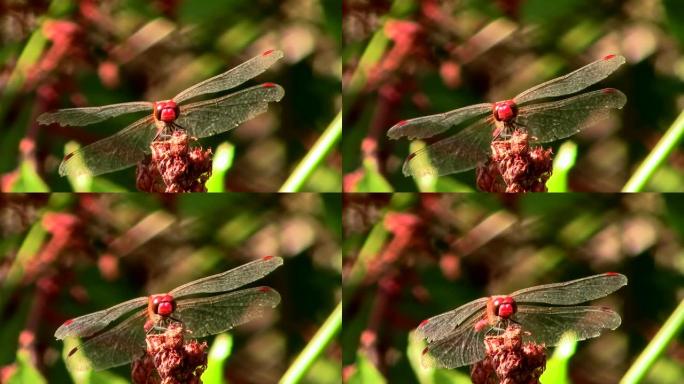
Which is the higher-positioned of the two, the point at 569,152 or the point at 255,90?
the point at 255,90

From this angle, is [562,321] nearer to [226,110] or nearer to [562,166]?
[562,166]

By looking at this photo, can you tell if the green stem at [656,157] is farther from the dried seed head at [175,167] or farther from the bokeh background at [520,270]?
the dried seed head at [175,167]

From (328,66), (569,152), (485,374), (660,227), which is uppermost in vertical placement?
(328,66)

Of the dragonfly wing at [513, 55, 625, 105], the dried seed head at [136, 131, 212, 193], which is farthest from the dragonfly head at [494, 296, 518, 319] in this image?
the dried seed head at [136, 131, 212, 193]

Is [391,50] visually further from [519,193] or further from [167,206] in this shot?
[167,206]

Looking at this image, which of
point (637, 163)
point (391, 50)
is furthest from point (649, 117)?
point (391, 50)

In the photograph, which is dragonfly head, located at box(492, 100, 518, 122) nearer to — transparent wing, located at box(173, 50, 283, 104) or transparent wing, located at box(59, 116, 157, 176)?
transparent wing, located at box(173, 50, 283, 104)

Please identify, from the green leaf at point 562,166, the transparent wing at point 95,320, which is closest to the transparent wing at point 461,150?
the green leaf at point 562,166
